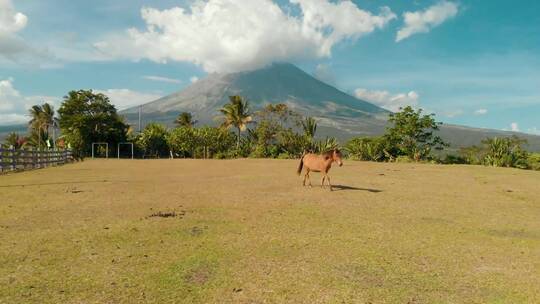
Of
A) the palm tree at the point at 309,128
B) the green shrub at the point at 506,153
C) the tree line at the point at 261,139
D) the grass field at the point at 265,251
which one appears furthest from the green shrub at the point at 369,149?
the grass field at the point at 265,251

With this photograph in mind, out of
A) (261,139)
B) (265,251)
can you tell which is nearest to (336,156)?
(265,251)

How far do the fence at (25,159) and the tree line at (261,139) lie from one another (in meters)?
10.5

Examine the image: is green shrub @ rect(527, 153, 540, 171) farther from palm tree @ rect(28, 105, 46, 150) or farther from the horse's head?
palm tree @ rect(28, 105, 46, 150)

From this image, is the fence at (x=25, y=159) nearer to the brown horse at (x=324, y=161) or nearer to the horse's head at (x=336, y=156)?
the brown horse at (x=324, y=161)

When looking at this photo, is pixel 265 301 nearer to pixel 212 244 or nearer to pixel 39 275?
pixel 212 244

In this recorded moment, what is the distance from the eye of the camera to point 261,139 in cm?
4816

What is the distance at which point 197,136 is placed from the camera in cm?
5225

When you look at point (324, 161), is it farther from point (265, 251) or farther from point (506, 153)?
point (506, 153)

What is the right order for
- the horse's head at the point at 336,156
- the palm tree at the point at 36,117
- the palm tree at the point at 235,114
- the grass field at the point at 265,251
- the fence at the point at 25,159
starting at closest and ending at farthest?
the grass field at the point at 265,251 < the horse's head at the point at 336,156 < the fence at the point at 25,159 < the palm tree at the point at 235,114 < the palm tree at the point at 36,117

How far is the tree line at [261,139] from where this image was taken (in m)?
34.8

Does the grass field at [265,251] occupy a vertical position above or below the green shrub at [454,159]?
below

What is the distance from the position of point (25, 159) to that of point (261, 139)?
94.9 feet

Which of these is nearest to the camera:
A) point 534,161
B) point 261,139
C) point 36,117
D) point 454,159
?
point 534,161

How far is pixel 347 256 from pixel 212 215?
3.37 meters
